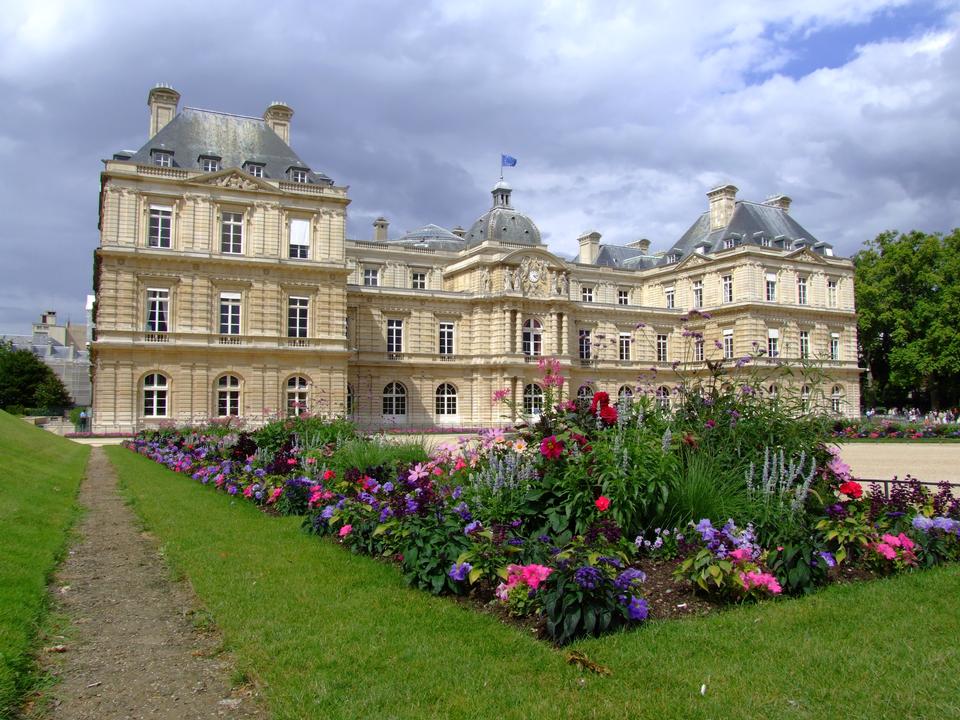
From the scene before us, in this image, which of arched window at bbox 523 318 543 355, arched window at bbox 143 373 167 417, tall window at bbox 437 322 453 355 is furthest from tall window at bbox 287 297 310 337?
arched window at bbox 523 318 543 355

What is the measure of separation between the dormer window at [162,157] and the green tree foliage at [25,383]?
3659 cm

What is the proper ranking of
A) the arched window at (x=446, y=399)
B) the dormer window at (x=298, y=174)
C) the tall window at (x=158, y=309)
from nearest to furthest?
1. the tall window at (x=158, y=309)
2. the dormer window at (x=298, y=174)
3. the arched window at (x=446, y=399)

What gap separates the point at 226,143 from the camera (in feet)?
119

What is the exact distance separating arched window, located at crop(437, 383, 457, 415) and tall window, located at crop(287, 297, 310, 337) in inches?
390

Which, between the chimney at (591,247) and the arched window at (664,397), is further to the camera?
the chimney at (591,247)

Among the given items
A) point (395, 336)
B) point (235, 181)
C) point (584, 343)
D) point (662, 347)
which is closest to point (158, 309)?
point (235, 181)

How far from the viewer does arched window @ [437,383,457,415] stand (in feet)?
141

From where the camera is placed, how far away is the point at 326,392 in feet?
116

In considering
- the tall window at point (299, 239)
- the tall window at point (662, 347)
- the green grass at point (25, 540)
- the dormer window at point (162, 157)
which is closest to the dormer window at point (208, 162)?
the dormer window at point (162, 157)

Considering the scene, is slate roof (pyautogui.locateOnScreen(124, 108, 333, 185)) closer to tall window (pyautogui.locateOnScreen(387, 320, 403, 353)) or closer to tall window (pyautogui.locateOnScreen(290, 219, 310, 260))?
tall window (pyautogui.locateOnScreen(290, 219, 310, 260))

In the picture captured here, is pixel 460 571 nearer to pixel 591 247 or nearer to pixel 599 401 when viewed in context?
pixel 599 401

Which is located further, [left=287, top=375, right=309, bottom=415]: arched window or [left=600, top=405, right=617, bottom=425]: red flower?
[left=287, top=375, right=309, bottom=415]: arched window

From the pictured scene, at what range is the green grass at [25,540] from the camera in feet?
16.4

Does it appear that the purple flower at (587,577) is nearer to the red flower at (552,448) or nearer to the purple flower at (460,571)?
the purple flower at (460,571)
